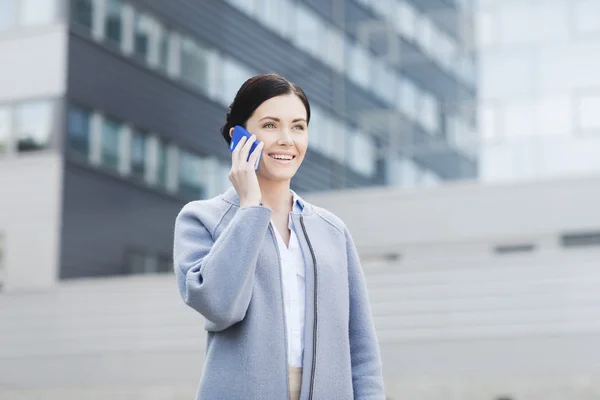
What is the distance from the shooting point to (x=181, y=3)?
22203 mm

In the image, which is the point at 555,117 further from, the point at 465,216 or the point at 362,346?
the point at 362,346

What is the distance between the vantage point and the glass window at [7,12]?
20438mm

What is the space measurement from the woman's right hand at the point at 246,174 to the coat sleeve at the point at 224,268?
0.04 m

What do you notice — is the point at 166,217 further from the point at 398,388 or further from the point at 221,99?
the point at 398,388

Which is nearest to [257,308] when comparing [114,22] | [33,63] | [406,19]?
[406,19]

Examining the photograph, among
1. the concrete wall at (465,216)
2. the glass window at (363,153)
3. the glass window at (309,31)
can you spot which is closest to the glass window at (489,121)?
the concrete wall at (465,216)

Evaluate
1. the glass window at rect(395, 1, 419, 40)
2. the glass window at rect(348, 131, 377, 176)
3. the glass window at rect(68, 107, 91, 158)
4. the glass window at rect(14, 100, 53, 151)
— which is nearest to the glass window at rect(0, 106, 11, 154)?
the glass window at rect(14, 100, 53, 151)

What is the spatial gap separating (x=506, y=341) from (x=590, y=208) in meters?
4.49

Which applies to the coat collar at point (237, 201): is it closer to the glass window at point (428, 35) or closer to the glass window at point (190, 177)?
the glass window at point (428, 35)

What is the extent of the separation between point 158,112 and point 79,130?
2.18 meters

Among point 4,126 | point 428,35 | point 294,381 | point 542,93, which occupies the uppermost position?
point 428,35

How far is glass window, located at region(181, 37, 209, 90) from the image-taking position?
2222cm

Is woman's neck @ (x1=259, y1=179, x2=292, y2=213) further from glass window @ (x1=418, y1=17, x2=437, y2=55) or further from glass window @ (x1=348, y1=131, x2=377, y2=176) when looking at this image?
glass window @ (x1=418, y1=17, x2=437, y2=55)

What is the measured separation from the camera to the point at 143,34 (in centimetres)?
2130
